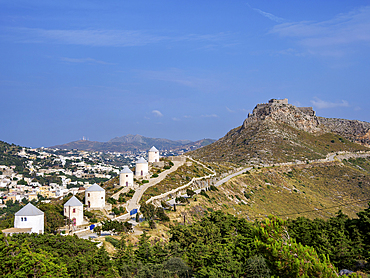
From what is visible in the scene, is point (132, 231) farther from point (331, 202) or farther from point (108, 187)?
point (331, 202)

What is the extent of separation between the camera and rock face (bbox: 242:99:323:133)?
116m

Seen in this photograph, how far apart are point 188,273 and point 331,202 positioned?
5327 cm

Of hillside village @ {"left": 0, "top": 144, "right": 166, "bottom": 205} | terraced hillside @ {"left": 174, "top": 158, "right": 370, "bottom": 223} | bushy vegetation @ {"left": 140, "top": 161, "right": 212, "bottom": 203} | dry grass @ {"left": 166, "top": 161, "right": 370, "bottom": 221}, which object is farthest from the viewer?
hillside village @ {"left": 0, "top": 144, "right": 166, "bottom": 205}

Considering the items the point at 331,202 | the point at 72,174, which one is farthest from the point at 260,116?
the point at 72,174

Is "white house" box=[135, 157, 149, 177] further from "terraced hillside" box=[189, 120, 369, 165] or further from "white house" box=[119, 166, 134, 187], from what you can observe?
"terraced hillside" box=[189, 120, 369, 165]

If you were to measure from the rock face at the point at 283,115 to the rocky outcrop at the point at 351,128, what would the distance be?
13.4 m

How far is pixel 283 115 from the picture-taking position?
116375 mm

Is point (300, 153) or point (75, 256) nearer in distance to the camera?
point (75, 256)

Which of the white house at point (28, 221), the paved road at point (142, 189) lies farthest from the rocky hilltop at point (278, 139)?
the white house at point (28, 221)

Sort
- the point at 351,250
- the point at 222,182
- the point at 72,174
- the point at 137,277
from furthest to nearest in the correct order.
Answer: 1. the point at 72,174
2. the point at 222,182
3. the point at 351,250
4. the point at 137,277

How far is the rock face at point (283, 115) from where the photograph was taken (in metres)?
116

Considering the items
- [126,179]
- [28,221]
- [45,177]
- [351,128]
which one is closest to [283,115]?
[351,128]

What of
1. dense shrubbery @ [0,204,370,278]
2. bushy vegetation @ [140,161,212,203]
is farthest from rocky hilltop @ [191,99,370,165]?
dense shrubbery @ [0,204,370,278]

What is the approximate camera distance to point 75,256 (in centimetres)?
2359
